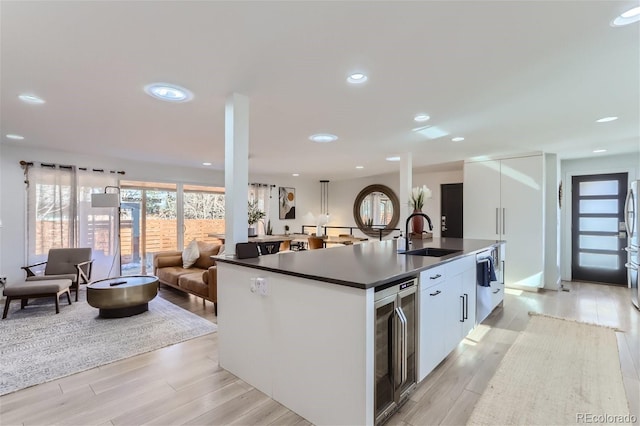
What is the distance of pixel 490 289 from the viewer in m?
3.44

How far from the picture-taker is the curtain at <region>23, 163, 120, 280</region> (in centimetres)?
468

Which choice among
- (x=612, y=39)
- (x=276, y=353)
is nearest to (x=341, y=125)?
(x=612, y=39)

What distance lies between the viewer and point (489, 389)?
2.17m

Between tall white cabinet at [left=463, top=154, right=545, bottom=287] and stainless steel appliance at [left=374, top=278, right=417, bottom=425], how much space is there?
4.14m

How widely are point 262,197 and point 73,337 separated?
5.08m

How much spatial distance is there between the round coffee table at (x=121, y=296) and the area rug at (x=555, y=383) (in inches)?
145

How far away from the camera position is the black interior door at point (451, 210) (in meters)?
6.76

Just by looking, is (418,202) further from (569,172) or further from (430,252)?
(569,172)

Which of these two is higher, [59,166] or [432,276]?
[59,166]

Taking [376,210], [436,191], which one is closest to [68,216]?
[376,210]

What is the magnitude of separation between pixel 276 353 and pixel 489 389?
1545 mm

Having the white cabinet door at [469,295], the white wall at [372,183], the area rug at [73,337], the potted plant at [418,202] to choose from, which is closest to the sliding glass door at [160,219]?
the area rug at [73,337]

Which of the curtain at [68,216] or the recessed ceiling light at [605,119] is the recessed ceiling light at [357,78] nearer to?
the recessed ceiling light at [605,119]

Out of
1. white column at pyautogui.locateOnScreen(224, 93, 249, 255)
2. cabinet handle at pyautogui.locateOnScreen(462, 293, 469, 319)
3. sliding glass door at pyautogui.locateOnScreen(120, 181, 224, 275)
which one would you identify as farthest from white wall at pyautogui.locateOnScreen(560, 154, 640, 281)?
sliding glass door at pyautogui.locateOnScreen(120, 181, 224, 275)
